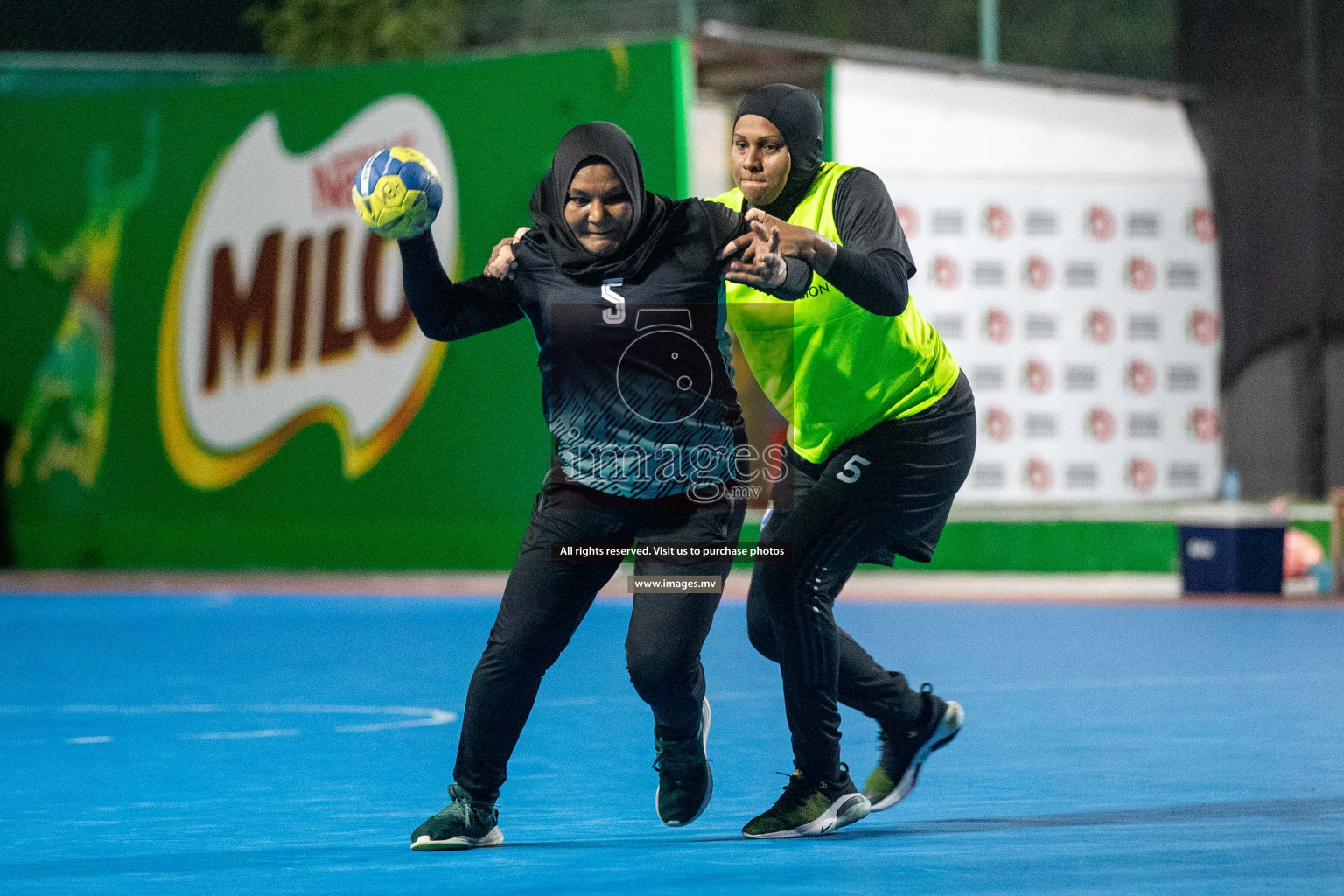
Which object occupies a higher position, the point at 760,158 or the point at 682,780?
the point at 760,158

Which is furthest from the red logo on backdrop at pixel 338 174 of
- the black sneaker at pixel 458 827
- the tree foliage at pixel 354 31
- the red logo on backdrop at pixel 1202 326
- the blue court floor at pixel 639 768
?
the black sneaker at pixel 458 827

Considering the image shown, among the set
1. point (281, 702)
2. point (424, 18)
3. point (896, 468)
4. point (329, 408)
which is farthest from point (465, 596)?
point (424, 18)

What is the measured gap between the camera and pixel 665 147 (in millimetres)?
15828

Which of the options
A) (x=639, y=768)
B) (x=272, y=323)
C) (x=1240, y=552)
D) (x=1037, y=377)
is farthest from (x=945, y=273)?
(x=639, y=768)

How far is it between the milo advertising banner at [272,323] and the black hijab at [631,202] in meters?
10.7

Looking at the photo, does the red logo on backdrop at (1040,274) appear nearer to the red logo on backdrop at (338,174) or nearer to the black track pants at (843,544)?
the red logo on backdrop at (338,174)

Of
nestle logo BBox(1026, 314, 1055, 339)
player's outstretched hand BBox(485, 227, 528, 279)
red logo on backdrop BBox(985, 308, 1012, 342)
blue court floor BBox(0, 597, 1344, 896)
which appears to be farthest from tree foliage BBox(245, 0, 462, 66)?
player's outstretched hand BBox(485, 227, 528, 279)

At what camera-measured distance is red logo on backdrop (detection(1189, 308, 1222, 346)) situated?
16359 millimetres

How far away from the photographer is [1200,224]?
16406 mm

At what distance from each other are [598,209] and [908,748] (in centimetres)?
196

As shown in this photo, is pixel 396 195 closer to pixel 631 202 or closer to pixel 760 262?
pixel 631 202

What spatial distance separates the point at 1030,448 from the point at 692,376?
37.1 feet

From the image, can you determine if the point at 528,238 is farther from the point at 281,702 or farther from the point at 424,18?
the point at 424,18

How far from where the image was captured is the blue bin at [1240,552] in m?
13.5
